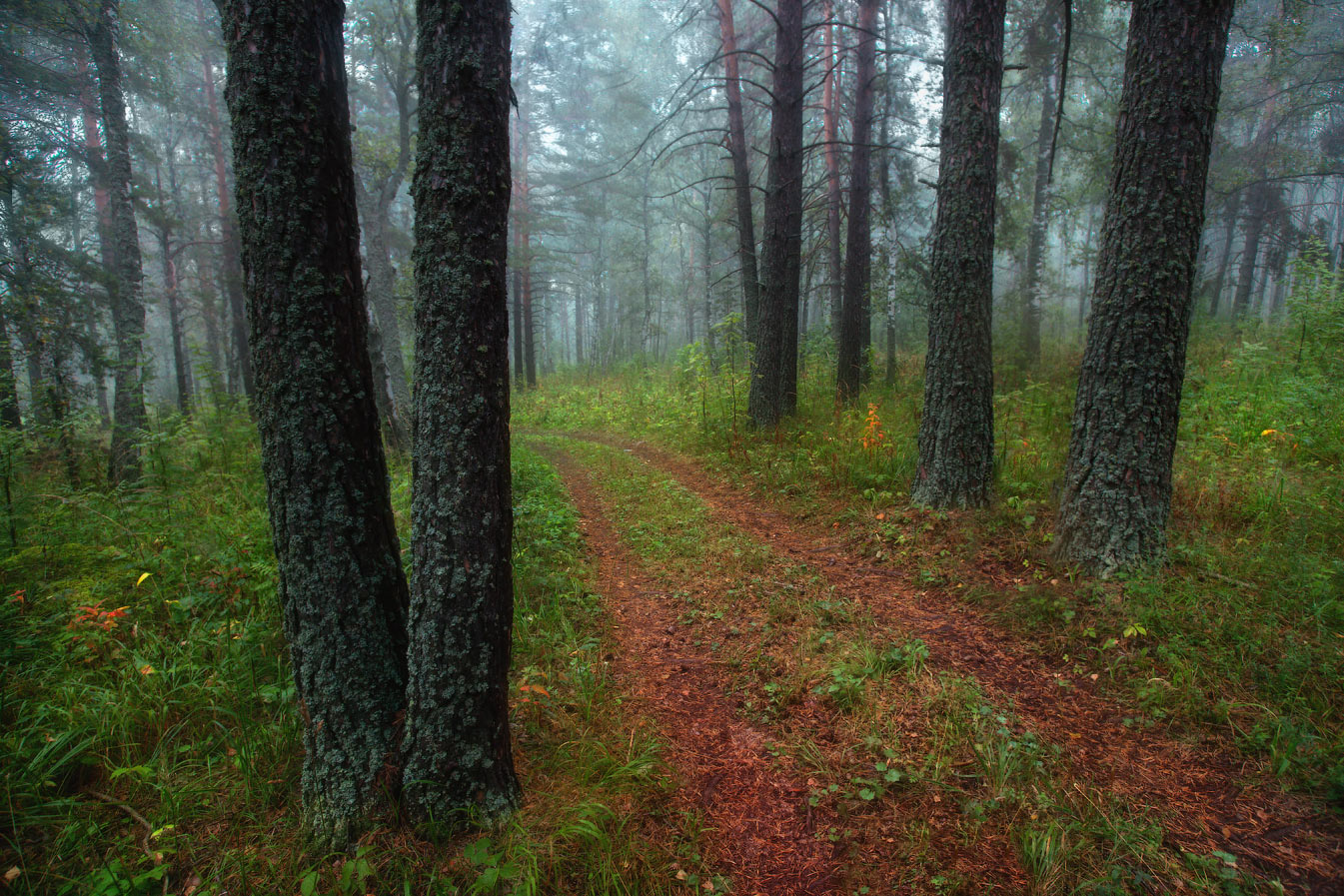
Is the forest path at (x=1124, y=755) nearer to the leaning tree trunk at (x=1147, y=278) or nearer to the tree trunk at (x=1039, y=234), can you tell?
the leaning tree trunk at (x=1147, y=278)

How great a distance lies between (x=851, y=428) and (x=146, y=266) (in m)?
44.2

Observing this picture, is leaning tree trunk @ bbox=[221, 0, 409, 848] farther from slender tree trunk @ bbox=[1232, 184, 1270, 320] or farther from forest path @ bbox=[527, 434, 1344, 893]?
slender tree trunk @ bbox=[1232, 184, 1270, 320]

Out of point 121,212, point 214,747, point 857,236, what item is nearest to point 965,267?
point 857,236

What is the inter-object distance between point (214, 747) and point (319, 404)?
2.01 metres

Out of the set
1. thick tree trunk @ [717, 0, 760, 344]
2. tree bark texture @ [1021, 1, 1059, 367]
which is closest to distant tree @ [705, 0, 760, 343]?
thick tree trunk @ [717, 0, 760, 344]

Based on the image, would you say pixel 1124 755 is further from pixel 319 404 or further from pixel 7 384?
pixel 7 384

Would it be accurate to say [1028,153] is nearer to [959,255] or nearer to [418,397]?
[959,255]

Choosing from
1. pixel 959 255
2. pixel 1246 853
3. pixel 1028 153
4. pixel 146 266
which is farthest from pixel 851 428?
pixel 146 266

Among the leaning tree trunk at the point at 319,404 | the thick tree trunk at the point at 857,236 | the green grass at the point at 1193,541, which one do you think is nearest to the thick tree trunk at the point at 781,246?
the green grass at the point at 1193,541

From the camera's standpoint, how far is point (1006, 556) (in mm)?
4684

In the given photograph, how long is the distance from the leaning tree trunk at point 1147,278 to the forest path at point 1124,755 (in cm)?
124

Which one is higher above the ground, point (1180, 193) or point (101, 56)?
point (101, 56)

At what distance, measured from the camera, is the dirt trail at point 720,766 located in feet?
7.73

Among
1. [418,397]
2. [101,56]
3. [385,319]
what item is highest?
[101,56]
